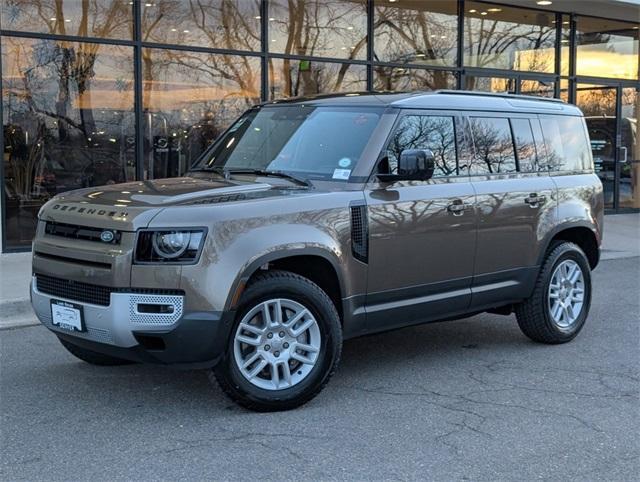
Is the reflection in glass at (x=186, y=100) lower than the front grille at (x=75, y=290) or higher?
higher

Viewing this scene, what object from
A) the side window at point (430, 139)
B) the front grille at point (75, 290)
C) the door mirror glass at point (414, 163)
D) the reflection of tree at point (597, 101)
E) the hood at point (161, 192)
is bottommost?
the front grille at point (75, 290)

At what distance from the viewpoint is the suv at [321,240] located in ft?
14.2

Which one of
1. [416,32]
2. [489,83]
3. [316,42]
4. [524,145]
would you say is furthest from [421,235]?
[489,83]

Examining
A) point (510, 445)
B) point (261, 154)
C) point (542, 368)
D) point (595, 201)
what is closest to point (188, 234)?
point (261, 154)

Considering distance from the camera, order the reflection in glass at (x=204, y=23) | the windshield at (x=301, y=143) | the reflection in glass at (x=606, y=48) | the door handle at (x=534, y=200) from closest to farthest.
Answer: the windshield at (x=301, y=143) → the door handle at (x=534, y=200) → the reflection in glass at (x=204, y=23) → the reflection in glass at (x=606, y=48)

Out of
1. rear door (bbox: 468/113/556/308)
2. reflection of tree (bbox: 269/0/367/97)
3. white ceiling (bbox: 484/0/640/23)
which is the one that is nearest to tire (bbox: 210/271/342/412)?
rear door (bbox: 468/113/556/308)

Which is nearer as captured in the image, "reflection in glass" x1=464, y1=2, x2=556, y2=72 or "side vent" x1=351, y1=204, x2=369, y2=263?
"side vent" x1=351, y1=204, x2=369, y2=263

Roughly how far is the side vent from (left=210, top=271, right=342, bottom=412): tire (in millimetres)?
405

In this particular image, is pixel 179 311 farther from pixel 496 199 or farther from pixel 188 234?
pixel 496 199

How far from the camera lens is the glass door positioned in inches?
673

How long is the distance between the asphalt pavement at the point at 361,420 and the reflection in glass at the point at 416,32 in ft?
29.1

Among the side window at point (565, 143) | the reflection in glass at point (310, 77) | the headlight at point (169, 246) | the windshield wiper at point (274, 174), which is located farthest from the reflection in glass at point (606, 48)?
the headlight at point (169, 246)

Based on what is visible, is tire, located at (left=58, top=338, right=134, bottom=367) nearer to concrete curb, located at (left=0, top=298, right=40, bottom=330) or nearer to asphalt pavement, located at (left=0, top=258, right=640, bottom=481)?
asphalt pavement, located at (left=0, top=258, right=640, bottom=481)

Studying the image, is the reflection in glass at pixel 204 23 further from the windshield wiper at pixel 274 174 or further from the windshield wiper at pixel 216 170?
the windshield wiper at pixel 274 174
